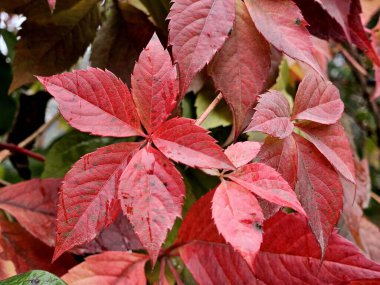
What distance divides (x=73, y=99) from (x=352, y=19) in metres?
0.32

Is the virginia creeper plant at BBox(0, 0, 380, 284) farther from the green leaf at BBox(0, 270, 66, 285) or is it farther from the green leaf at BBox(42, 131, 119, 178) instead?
the green leaf at BBox(42, 131, 119, 178)

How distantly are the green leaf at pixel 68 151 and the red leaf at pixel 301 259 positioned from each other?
33cm

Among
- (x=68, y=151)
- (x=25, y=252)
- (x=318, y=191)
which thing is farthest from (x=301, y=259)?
(x=68, y=151)

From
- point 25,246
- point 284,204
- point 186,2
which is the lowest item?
point 25,246

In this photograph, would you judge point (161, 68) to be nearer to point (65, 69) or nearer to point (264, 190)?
point (264, 190)

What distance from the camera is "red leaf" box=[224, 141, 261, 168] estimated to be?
0.38 m

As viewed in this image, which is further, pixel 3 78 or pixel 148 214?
pixel 3 78

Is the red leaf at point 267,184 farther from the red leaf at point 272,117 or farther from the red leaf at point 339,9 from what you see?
the red leaf at point 339,9

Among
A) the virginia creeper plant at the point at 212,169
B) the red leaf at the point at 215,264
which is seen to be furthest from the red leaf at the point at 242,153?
the red leaf at the point at 215,264

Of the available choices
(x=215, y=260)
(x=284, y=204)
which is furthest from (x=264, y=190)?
(x=215, y=260)

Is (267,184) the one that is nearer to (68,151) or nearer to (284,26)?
(284,26)

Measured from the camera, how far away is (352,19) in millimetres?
524

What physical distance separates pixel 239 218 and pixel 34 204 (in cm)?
28

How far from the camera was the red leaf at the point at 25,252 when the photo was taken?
0.49m
